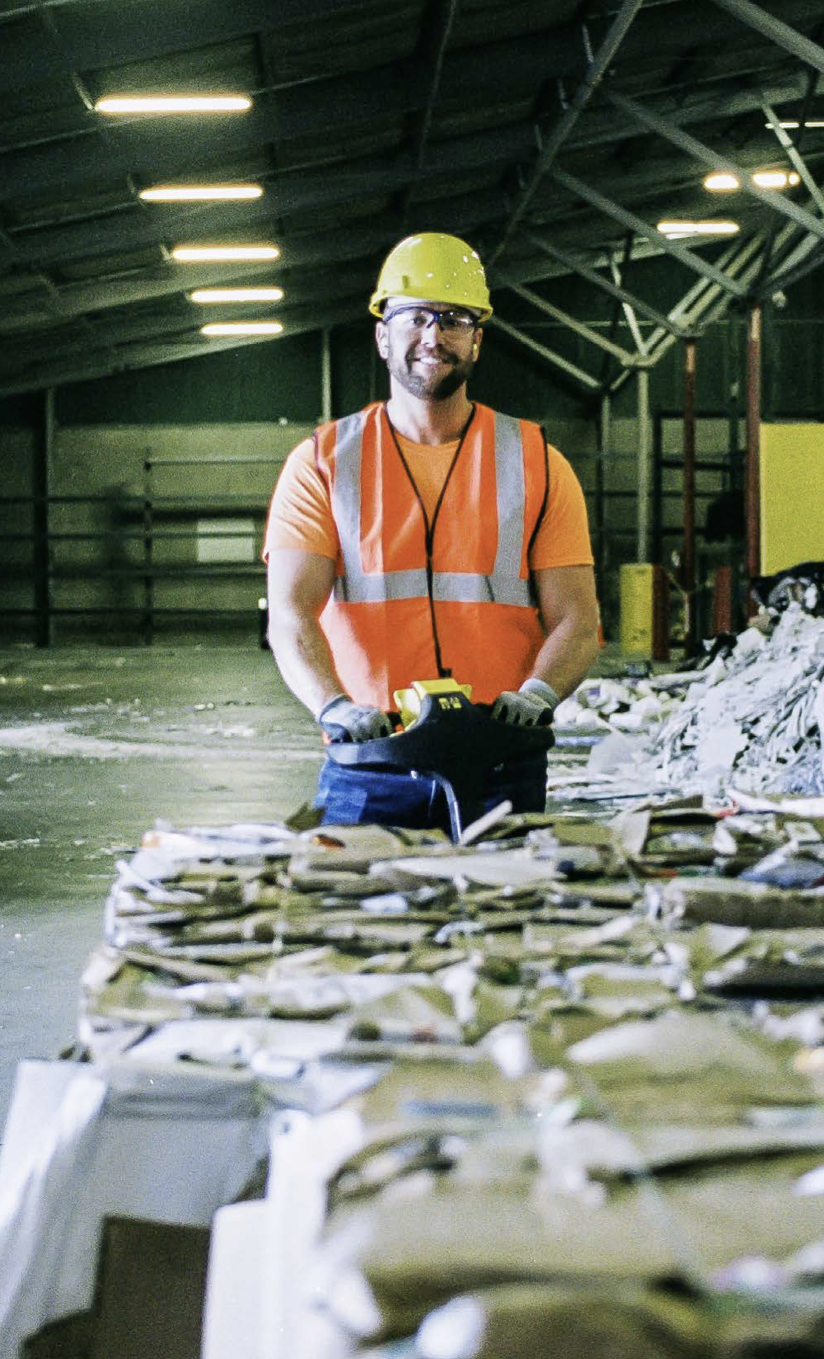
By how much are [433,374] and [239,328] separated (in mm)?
20991

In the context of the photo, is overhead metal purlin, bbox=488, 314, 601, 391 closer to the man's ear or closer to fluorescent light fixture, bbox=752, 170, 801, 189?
fluorescent light fixture, bbox=752, 170, 801, 189

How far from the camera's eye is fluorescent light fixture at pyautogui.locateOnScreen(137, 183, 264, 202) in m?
15.2

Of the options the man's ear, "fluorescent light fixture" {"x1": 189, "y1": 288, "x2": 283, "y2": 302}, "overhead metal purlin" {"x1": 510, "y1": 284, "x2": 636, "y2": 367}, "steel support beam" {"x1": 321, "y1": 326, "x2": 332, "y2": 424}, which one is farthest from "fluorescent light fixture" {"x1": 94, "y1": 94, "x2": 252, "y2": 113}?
"steel support beam" {"x1": 321, "y1": 326, "x2": 332, "y2": 424}

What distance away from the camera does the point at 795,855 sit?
7.15 feet

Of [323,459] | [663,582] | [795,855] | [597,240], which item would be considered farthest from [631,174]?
[795,855]

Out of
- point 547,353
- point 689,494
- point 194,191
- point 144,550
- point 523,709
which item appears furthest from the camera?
point 144,550

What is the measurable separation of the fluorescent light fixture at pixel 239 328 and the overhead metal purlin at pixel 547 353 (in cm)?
318

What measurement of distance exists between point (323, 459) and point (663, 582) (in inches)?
690

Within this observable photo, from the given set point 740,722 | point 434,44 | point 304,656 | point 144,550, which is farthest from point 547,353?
point 304,656

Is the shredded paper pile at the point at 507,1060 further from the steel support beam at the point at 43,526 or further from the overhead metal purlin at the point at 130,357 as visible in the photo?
the steel support beam at the point at 43,526

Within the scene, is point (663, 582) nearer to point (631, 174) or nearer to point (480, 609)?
point (631, 174)

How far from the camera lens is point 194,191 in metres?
15.2

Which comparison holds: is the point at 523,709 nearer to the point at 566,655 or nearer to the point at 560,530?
the point at 566,655

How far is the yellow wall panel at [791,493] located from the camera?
53.0ft
